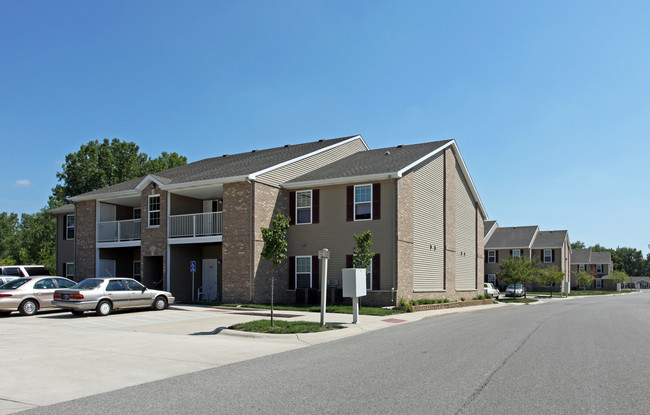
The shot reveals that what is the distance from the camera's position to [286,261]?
89.5ft

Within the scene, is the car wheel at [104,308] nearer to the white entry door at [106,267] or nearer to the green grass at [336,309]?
the green grass at [336,309]

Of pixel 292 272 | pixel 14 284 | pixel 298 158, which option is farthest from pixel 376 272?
pixel 14 284

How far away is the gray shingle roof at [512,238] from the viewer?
68619 millimetres

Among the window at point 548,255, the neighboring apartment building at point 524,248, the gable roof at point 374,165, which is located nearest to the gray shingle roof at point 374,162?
the gable roof at point 374,165

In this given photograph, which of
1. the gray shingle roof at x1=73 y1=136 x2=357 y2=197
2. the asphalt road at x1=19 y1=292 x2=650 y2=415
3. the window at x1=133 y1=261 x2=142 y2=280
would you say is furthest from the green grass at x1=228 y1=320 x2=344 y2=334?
the window at x1=133 y1=261 x2=142 y2=280

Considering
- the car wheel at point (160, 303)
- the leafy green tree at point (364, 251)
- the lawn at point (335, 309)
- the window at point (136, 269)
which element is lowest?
the lawn at point (335, 309)

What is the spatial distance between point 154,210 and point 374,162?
1203 centimetres

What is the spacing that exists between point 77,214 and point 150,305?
13635mm

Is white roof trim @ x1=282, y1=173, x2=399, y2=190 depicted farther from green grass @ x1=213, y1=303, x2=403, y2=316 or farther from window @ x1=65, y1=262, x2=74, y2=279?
window @ x1=65, y1=262, x2=74, y2=279

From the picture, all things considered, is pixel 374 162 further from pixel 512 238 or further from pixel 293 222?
pixel 512 238

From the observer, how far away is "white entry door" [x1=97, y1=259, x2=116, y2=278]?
31.7 meters

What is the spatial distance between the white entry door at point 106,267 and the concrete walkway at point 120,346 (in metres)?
10.4

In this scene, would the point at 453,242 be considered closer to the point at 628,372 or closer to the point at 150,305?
the point at 150,305

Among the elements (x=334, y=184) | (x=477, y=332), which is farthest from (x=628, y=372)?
(x=334, y=184)
